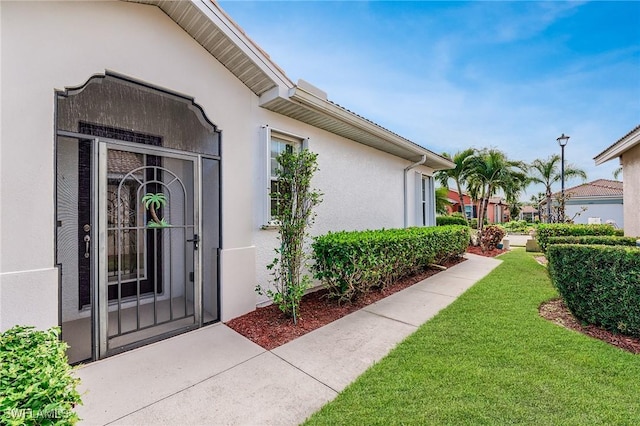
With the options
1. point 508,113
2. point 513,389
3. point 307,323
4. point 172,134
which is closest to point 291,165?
point 172,134

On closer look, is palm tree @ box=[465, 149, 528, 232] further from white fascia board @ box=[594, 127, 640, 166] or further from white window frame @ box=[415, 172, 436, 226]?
white fascia board @ box=[594, 127, 640, 166]

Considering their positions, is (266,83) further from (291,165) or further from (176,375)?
(176,375)

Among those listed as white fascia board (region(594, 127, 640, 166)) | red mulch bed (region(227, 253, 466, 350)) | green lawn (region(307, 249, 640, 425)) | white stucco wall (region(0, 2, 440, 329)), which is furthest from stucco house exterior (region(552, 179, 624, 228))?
white stucco wall (region(0, 2, 440, 329))

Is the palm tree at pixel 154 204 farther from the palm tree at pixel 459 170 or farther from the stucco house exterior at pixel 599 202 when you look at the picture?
the stucco house exterior at pixel 599 202

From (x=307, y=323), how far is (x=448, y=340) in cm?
208

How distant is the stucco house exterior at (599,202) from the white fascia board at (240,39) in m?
27.2

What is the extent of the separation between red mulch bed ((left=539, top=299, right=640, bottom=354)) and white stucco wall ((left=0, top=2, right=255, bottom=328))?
679 cm

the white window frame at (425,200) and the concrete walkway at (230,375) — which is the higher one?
the white window frame at (425,200)

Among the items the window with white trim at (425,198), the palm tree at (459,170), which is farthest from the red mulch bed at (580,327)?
the palm tree at (459,170)

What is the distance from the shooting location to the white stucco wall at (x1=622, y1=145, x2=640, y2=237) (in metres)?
8.43

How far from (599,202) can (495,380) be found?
31742 mm

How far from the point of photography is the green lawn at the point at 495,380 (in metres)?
2.37

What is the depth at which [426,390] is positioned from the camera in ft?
8.89

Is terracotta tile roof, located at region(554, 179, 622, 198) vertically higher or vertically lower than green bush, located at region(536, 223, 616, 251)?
higher
